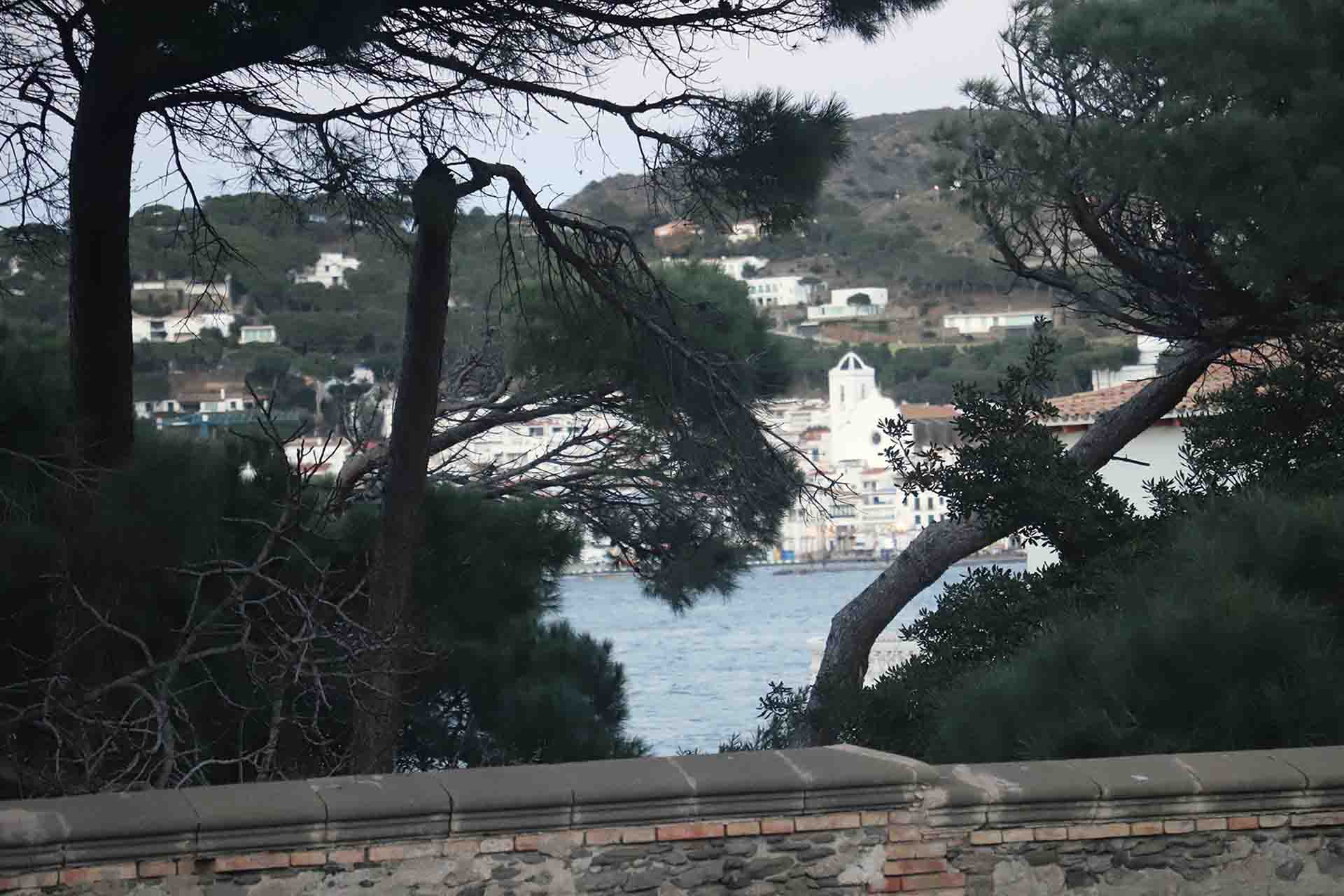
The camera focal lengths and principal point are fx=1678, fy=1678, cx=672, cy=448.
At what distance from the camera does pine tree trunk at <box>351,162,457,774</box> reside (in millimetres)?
8078

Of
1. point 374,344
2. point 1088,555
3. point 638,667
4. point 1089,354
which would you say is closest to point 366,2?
point 1088,555

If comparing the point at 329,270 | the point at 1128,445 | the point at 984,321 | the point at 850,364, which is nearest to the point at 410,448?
the point at 329,270

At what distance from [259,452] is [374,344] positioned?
34.9 feet

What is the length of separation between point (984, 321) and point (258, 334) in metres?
45.8

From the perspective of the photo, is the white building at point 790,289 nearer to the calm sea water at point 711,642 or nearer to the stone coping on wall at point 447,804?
the calm sea water at point 711,642

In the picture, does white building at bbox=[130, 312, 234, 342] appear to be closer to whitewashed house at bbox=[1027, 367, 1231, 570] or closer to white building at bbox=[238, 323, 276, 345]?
white building at bbox=[238, 323, 276, 345]

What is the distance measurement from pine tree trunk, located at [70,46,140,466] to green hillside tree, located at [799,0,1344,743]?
4.35m

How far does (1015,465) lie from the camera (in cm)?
940

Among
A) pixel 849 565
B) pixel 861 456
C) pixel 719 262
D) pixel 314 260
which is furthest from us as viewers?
pixel 849 565

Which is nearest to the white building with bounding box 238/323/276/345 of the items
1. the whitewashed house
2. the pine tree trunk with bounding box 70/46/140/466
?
the pine tree trunk with bounding box 70/46/140/466

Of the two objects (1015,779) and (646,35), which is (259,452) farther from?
(1015,779)

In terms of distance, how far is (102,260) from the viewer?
26.0 feet

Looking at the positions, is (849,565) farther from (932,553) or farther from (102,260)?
(102,260)

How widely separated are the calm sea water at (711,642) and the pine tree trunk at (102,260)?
454 centimetres
